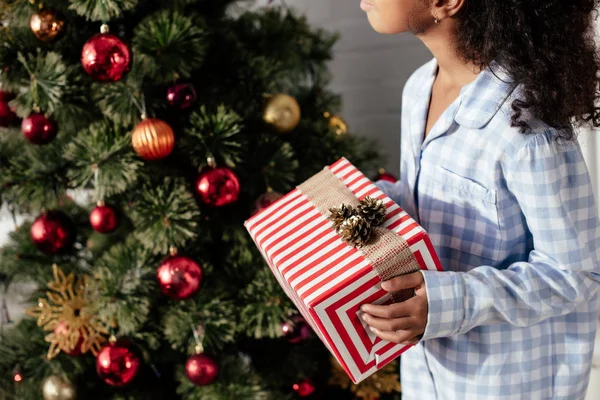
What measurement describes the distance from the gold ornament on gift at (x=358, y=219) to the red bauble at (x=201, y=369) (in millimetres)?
431

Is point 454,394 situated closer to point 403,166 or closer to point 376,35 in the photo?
point 403,166

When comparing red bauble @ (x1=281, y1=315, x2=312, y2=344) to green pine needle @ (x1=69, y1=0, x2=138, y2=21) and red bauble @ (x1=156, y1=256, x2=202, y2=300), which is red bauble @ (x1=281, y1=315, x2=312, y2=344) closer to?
red bauble @ (x1=156, y1=256, x2=202, y2=300)

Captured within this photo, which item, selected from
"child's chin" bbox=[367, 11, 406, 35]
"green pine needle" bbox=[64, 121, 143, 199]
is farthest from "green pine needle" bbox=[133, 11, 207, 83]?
"child's chin" bbox=[367, 11, 406, 35]

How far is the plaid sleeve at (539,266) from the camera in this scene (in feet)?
2.22

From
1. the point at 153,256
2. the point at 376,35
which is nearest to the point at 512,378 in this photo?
the point at 153,256

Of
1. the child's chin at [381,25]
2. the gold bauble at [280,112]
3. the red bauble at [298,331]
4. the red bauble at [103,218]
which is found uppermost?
the child's chin at [381,25]

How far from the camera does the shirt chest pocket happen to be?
737 millimetres

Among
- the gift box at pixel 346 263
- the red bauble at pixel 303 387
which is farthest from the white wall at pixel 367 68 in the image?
the gift box at pixel 346 263

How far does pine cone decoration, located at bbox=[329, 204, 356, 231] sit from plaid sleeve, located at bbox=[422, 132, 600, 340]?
0.10 metres

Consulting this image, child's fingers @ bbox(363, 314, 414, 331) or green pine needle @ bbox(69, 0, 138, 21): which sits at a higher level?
green pine needle @ bbox(69, 0, 138, 21)

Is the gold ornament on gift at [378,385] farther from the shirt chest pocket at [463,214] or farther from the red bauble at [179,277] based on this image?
the shirt chest pocket at [463,214]

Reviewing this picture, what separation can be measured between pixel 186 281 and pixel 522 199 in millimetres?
532

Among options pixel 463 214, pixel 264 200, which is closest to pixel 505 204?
pixel 463 214

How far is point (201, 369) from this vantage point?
1027 mm
